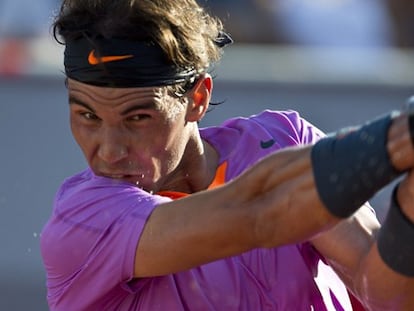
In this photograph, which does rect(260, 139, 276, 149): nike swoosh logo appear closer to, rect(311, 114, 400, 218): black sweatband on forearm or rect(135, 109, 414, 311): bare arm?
rect(135, 109, 414, 311): bare arm

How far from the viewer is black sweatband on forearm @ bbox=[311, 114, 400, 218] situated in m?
2.44

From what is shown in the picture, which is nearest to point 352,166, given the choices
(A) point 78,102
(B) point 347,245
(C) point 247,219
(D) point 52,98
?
(C) point 247,219

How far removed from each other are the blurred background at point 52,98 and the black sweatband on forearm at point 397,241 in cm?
385

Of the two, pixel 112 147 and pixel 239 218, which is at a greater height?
pixel 112 147

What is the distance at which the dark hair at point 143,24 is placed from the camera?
3037 mm

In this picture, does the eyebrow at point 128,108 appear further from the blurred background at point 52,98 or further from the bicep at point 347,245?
the blurred background at point 52,98

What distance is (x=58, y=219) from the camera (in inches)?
116

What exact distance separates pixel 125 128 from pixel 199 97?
337mm

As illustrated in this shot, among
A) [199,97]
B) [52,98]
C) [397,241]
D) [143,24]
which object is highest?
[143,24]

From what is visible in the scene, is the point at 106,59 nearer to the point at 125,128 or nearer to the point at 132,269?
the point at 125,128

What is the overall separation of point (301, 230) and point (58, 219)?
658mm

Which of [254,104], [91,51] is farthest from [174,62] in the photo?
[254,104]

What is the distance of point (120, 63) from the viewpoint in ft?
9.87

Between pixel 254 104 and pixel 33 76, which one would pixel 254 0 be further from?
pixel 33 76
